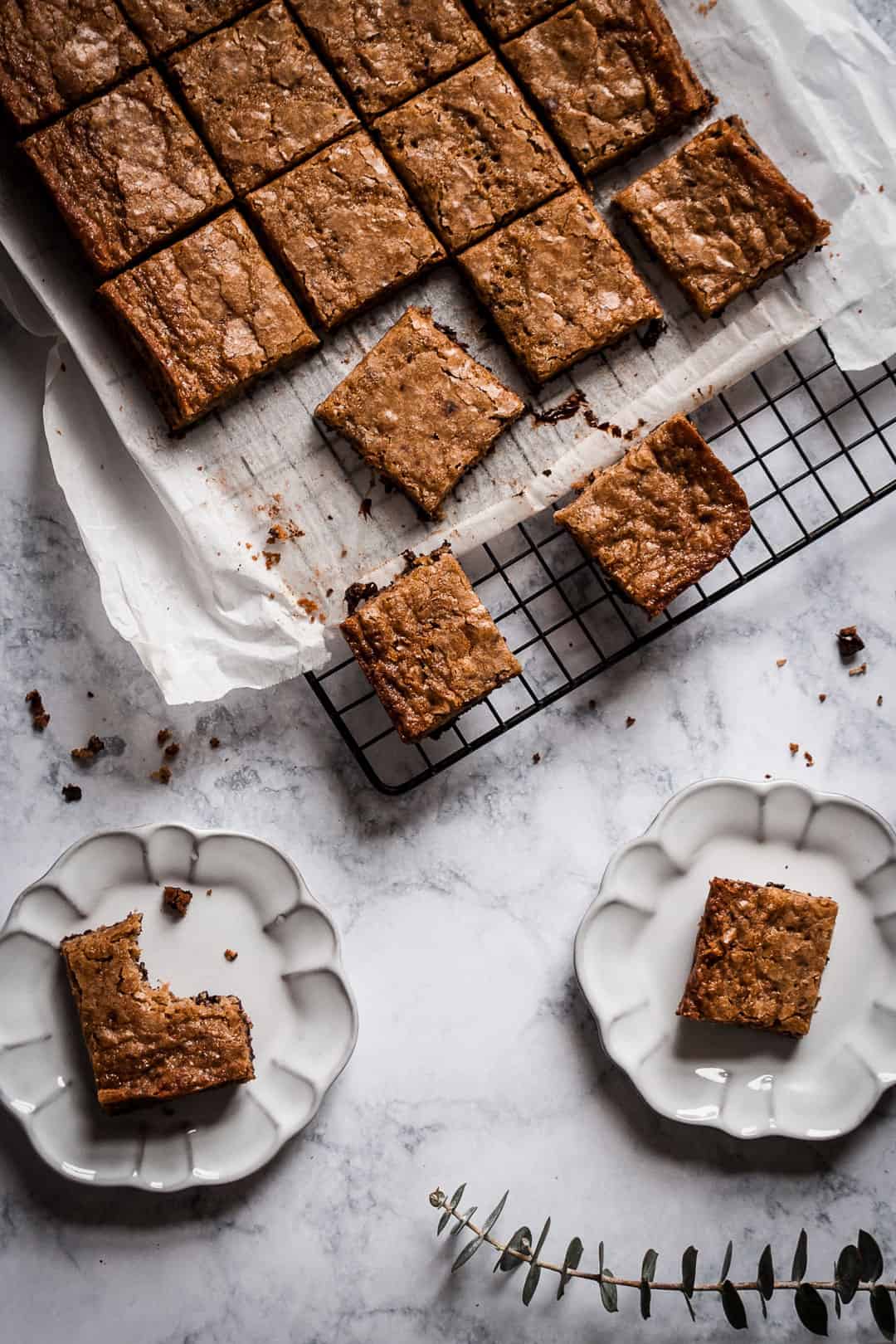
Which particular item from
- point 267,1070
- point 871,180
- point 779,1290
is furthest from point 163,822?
point 871,180

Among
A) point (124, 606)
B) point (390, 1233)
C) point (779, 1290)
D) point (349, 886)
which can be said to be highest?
point (124, 606)

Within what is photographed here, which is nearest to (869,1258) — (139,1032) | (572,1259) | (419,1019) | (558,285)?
(572,1259)

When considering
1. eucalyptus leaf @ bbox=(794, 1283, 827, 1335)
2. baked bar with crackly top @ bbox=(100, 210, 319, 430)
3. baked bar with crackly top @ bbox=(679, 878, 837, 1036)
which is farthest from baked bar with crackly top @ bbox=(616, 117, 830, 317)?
eucalyptus leaf @ bbox=(794, 1283, 827, 1335)

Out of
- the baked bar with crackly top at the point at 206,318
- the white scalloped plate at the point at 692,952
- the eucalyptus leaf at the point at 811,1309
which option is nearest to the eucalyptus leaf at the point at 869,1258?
the eucalyptus leaf at the point at 811,1309

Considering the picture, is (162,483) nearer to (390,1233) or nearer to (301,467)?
(301,467)

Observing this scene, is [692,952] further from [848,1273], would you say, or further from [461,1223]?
[461,1223]

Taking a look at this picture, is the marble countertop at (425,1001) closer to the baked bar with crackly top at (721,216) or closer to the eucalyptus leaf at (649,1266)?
the eucalyptus leaf at (649,1266)
